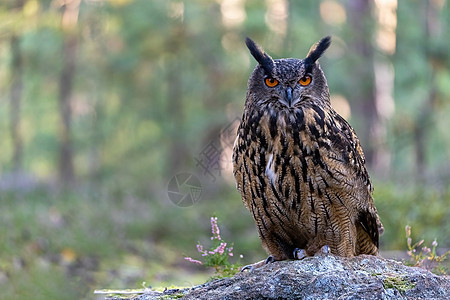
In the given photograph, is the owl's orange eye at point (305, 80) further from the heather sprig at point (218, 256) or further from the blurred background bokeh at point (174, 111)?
the blurred background bokeh at point (174, 111)

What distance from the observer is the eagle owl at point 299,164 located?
11.3 feet

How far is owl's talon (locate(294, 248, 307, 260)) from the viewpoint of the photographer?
3.76 m

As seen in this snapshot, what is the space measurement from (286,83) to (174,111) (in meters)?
11.3

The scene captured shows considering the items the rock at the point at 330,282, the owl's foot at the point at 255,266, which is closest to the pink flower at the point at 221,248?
the owl's foot at the point at 255,266

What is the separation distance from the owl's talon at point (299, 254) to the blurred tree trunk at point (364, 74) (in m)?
9.83

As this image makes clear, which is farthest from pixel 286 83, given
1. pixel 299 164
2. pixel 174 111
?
pixel 174 111

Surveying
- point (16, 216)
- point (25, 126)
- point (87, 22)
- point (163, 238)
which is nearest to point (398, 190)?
point (163, 238)

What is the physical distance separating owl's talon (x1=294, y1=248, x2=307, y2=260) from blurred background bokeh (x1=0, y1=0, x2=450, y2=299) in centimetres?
279

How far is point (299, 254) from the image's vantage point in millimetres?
3777

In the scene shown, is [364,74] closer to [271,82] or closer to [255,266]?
[271,82]

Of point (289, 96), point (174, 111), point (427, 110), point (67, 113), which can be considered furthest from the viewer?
point (174, 111)

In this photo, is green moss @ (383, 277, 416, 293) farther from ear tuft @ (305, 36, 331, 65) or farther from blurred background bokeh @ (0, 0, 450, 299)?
blurred background bokeh @ (0, 0, 450, 299)

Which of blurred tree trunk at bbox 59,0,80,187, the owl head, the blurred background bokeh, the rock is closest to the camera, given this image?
the rock

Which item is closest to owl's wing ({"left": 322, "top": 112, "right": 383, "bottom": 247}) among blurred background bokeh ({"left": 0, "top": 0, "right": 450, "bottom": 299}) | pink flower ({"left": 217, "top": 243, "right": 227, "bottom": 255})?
pink flower ({"left": 217, "top": 243, "right": 227, "bottom": 255})
